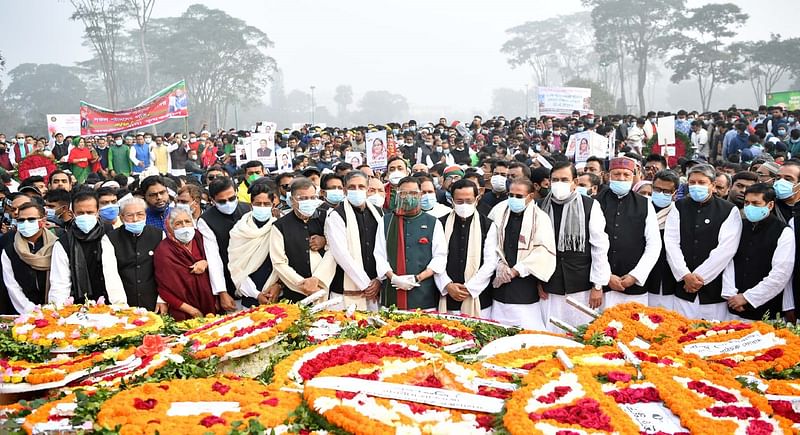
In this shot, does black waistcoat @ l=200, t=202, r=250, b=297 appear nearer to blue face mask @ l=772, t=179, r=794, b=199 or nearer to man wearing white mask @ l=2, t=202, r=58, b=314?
man wearing white mask @ l=2, t=202, r=58, b=314

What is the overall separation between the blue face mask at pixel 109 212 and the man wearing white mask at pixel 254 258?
1223 millimetres

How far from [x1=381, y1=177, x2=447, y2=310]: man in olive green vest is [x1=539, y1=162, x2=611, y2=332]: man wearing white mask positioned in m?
1.13

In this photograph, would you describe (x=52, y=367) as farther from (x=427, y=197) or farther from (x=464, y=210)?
(x=464, y=210)

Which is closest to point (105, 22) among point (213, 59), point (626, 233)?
point (213, 59)

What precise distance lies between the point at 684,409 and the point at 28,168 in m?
13.6

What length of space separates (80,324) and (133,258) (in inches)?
46.6

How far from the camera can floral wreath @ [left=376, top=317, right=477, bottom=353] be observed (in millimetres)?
4801

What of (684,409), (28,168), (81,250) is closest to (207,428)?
(684,409)

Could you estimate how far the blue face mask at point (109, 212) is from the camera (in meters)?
6.64

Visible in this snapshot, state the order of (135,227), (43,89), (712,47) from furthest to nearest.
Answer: (43,89) < (712,47) < (135,227)

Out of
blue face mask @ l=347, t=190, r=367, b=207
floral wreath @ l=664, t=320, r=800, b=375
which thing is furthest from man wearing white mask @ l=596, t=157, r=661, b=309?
blue face mask @ l=347, t=190, r=367, b=207

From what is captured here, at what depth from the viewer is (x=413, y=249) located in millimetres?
6227

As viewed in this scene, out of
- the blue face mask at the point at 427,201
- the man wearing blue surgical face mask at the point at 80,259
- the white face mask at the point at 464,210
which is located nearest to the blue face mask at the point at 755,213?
the white face mask at the point at 464,210

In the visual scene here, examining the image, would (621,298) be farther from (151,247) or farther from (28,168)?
(28,168)
